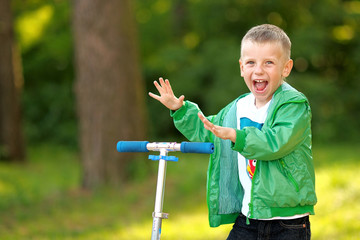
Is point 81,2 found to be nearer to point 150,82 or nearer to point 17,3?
point 150,82

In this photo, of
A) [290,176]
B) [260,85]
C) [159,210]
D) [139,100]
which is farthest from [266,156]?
[139,100]

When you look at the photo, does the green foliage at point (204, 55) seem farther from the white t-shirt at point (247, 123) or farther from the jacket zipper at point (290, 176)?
the jacket zipper at point (290, 176)

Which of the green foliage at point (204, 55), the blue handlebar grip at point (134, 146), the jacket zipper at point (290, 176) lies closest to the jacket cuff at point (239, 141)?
the jacket zipper at point (290, 176)

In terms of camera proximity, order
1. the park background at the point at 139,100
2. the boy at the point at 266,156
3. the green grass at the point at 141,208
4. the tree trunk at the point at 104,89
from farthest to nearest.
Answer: the tree trunk at the point at 104,89, the park background at the point at 139,100, the green grass at the point at 141,208, the boy at the point at 266,156

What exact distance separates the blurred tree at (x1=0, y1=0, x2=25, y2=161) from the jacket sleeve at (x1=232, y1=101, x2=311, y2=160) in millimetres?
12001

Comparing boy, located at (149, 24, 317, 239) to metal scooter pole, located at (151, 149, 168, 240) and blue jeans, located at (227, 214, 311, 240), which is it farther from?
metal scooter pole, located at (151, 149, 168, 240)

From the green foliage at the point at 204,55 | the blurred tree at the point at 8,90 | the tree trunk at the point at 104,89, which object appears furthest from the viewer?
the green foliage at the point at 204,55

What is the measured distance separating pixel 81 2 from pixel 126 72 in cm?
127

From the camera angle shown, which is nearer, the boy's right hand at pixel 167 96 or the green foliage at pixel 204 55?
the boy's right hand at pixel 167 96

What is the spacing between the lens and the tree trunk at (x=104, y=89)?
8.30 meters

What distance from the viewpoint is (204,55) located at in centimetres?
1694

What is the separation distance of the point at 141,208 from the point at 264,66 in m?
4.99

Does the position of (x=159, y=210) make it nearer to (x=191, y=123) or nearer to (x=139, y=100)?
(x=191, y=123)


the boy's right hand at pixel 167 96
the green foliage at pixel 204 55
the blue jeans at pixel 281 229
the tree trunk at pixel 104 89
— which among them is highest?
the green foliage at pixel 204 55
